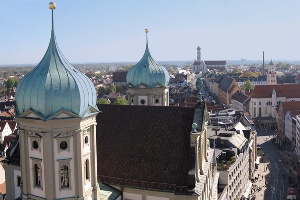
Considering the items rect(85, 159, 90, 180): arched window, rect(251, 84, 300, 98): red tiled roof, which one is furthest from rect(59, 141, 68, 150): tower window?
rect(251, 84, 300, 98): red tiled roof

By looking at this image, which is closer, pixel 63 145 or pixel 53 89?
pixel 53 89

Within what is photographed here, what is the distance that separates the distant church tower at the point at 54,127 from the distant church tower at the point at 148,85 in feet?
82.8

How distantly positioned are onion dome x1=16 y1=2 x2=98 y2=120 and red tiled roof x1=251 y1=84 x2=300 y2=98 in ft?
464

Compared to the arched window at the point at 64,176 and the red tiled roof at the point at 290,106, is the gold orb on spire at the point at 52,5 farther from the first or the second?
the red tiled roof at the point at 290,106

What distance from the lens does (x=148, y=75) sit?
58.5 m

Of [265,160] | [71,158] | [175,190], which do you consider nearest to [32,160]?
[71,158]

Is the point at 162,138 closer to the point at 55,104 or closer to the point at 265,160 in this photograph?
the point at 55,104

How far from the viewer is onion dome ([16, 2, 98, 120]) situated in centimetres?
3067

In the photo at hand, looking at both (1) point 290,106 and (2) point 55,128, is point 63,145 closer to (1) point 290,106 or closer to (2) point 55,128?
(2) point 55,128

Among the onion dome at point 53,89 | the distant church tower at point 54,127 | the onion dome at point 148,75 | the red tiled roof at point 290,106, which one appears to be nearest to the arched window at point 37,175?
the distant church tower at point 54,127

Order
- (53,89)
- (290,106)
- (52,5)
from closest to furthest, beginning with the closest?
1. (53,89)
2. (52,5)
3. (290,106)

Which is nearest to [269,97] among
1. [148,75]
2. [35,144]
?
[148,75]

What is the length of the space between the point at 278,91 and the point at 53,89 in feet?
487

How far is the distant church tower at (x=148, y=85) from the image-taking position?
5838cm
